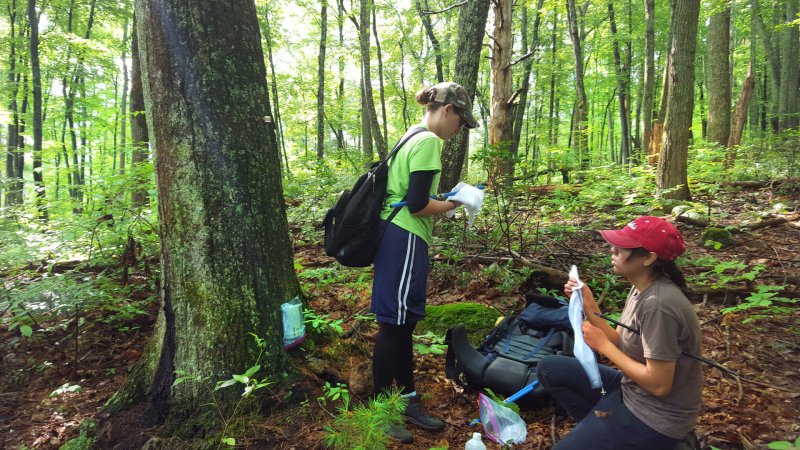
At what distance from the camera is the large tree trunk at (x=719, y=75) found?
31.0 ft

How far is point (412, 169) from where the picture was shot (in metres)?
2.33

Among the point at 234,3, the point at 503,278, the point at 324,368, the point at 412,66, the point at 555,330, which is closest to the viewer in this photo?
the point at 234,3

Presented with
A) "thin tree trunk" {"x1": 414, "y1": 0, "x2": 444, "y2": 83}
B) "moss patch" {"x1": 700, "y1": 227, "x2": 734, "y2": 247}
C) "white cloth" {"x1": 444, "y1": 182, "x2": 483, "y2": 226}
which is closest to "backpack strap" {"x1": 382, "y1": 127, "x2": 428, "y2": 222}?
"white cloth" {"x1": 444, "y1": 182, "x2": 483, "y2": 226}

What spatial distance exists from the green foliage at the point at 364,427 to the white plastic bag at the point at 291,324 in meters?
0.62

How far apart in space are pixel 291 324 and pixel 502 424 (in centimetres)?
148

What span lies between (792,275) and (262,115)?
5250 mm

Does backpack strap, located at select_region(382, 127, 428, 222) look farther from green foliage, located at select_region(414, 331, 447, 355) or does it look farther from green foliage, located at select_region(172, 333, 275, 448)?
green foliage, located at select_region(414, 331, 447, 355)

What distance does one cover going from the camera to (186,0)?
226 centimetres

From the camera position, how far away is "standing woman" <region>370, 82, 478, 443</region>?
2348mm

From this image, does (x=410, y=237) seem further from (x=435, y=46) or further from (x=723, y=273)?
(x=435, y=46)

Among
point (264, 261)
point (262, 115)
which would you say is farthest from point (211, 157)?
point (264, 261)

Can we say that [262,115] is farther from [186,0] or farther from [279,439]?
[279,439]

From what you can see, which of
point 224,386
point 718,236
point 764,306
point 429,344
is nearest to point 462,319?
point 429,344

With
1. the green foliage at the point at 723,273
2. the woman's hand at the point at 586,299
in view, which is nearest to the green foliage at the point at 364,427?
the woman's hand at the point at 586,299
